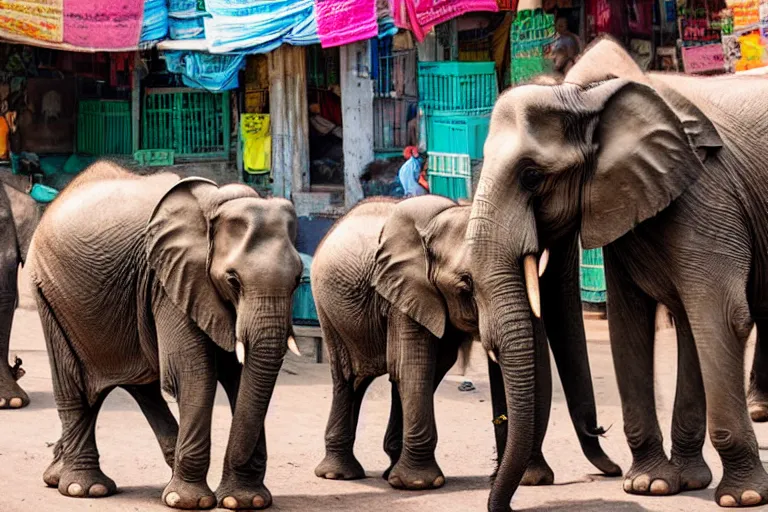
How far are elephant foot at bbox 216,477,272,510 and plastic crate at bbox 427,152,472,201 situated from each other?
738 centimetres

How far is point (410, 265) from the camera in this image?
9.17 m

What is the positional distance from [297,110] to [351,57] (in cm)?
100

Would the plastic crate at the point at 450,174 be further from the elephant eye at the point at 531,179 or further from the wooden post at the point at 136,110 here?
the elephant eye at the point at 531,179

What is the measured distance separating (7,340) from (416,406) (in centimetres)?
425

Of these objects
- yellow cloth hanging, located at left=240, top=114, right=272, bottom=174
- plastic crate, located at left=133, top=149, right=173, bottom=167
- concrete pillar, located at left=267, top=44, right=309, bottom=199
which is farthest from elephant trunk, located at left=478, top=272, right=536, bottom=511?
plastic crate, located at left=133, top=149, right=173, bottom=167

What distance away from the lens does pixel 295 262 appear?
26.8ft

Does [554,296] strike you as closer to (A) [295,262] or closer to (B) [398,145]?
(A) [295,262]

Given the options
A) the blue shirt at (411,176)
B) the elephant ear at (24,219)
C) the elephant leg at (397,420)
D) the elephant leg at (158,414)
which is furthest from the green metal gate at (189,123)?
the elephant leg at (158,414)

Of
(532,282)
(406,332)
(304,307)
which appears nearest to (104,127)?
(304,307)

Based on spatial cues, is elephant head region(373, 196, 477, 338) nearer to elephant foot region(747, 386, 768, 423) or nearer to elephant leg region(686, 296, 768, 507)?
elephant leg region(686, 296, 768, 507)

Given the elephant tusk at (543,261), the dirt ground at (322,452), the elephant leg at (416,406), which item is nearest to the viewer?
the elephant tusk at (543,261)

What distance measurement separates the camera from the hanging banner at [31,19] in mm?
17328

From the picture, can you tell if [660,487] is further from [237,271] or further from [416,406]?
[237,271]

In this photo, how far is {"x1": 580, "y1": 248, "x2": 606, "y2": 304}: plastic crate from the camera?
50.6 ft
